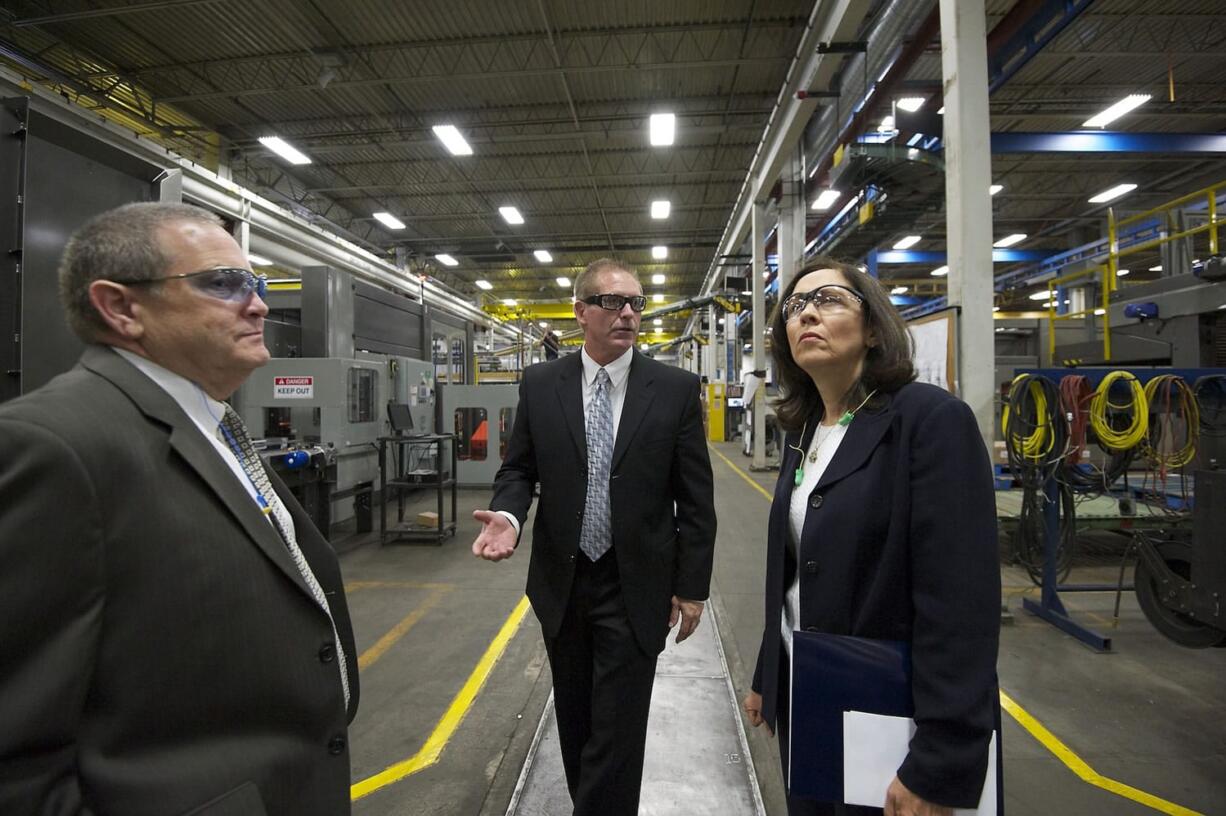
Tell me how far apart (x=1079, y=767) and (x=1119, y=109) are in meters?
11.5

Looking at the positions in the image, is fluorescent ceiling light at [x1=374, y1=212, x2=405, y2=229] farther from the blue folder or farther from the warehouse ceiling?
the blue folder

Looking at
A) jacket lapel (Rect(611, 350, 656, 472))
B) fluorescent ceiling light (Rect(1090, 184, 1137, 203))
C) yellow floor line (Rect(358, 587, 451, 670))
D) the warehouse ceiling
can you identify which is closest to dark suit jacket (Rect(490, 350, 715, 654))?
jacket lapel (Rect(611, 350, 656, 472))

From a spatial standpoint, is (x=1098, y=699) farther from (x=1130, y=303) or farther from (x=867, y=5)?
(x=867, y=5)

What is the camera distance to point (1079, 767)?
7.98ft

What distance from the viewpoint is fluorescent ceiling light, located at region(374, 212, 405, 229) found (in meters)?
13.6

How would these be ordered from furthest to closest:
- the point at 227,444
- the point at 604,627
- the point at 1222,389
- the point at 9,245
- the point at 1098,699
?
the point at 1222,389 < the point at 1098,699 < the point at 9,245 < the point at 604,627 < the point at 227,444

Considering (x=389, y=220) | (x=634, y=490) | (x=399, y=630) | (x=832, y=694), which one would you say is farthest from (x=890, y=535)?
(x=389, y=220)

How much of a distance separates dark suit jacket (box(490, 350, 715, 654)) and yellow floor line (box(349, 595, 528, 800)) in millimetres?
1312

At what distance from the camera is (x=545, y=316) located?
21.5 metres

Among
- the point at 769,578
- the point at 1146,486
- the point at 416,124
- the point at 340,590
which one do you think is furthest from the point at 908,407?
the point at 416,124

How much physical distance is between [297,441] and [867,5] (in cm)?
735

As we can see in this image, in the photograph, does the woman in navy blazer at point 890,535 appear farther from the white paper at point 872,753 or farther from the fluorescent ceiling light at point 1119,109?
the fluorescent ceiling light at point 1119,109

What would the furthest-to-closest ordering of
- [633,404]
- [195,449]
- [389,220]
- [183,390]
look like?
[389,220] → [633,404] → [183,390] → [195,449]

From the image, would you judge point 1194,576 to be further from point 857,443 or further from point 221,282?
point 221,282
